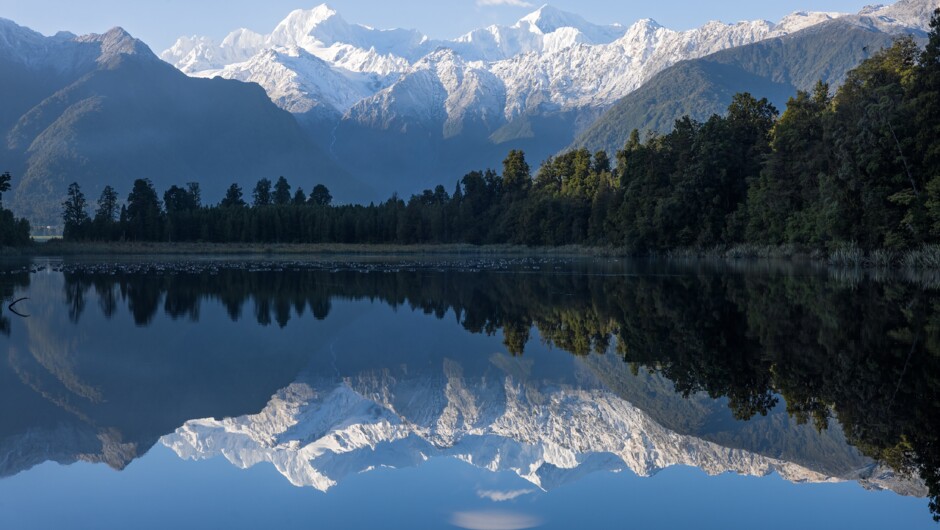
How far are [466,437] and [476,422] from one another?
0.83m

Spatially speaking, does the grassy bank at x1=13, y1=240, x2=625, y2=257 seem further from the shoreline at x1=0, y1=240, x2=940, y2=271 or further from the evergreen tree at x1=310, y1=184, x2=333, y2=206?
the evergreen tree at x1=310, y1=184, x2=333, y2=206

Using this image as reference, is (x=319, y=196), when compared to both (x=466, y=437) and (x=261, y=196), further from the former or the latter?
(x=466, y=437)

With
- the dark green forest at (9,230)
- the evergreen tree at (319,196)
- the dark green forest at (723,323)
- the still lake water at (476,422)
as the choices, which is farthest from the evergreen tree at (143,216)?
the still lake water at (476,422)

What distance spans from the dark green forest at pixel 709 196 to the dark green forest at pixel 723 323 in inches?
391

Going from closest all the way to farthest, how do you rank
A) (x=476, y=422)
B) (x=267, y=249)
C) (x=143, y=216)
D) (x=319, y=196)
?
(x=476, y=422), (x=267, y=249), (x=143, y=216), (x=319, y=196)

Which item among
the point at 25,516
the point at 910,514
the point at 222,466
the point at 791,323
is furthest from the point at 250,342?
the point at 910,514

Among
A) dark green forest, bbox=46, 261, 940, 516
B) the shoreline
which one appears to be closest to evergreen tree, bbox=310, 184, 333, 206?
the shoreline

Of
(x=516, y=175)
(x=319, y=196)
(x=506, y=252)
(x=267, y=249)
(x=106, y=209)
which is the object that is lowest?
(x=267, y=249)

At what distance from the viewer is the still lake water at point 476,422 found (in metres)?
9.16

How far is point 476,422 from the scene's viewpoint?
510 inches

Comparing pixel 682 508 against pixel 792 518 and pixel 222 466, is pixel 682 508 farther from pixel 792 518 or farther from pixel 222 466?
pixel 222 466

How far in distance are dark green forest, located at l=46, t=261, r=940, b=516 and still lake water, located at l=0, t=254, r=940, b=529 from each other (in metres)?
0.11

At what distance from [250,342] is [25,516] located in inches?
496

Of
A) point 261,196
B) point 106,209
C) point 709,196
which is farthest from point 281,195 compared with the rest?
point 709,196
